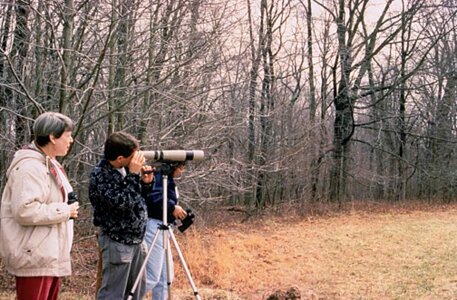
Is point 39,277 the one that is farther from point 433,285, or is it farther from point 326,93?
point 326,93

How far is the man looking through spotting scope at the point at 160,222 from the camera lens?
3.35 metres

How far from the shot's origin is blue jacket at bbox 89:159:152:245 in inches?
108

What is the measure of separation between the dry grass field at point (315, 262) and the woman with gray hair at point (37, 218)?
3.13 meters

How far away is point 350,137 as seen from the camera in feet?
56.0

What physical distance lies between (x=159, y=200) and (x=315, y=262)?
4906mm

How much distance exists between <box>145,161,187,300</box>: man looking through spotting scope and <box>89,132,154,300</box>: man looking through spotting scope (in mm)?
411

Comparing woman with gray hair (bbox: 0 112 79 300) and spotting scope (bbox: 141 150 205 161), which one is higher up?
spotting scope (bbox: 141 150 205 161)

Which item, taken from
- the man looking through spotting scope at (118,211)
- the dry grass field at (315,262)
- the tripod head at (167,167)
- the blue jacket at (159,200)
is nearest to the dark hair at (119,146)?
the man looking through spotting scope at (118,211)

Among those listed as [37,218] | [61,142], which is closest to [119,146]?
[61,142]

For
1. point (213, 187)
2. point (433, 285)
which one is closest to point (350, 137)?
point (213, 187)

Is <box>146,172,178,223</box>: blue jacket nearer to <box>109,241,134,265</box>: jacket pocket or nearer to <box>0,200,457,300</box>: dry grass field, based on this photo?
<box>109,241,134,265</box>: jacket pocket

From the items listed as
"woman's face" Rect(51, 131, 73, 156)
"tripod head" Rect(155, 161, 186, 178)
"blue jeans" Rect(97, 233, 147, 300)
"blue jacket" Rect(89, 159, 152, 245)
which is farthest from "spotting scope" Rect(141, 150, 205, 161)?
"woman's face" Rect(51, 131, 73, 156)

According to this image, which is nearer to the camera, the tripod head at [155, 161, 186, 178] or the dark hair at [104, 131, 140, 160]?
the dark hair at [104, 131, 140, 160]

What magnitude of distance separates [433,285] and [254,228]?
680 centimetres
